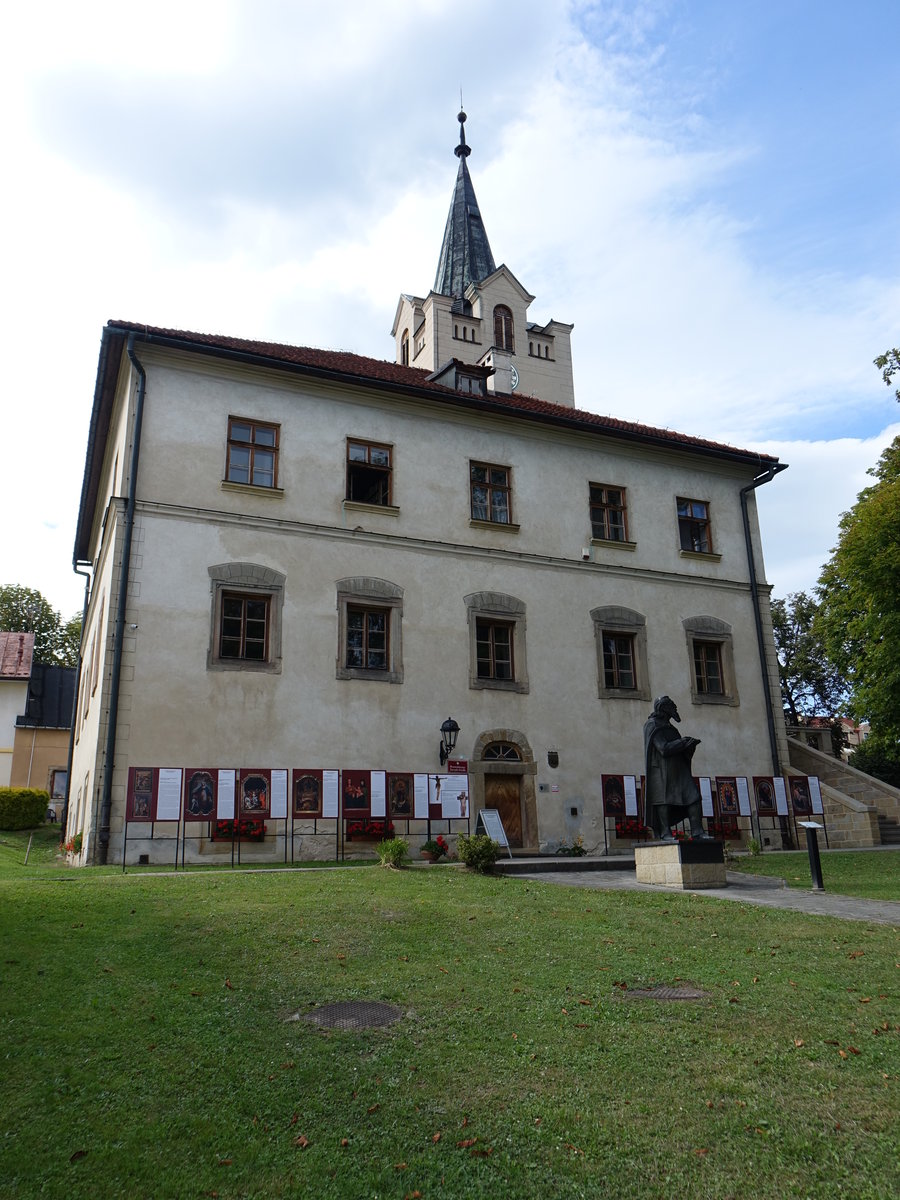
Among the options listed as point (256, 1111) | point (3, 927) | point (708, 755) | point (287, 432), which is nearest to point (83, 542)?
point (287, 432)

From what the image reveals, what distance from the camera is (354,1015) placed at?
6.48m

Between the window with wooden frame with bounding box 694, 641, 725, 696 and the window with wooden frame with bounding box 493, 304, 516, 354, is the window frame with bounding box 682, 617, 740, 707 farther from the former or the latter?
the window with wooden frame with bounding box 493, 304, 516, 354

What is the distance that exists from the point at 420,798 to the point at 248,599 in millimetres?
5675

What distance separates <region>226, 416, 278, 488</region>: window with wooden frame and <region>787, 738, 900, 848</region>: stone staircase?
15914 millimetres

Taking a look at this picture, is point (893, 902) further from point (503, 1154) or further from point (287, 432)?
point (287, 432)

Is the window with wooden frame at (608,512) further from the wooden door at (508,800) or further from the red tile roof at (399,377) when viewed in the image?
the wooden door at (508,800)

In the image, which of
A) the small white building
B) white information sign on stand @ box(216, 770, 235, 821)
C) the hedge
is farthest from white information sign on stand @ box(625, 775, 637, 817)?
the hedge

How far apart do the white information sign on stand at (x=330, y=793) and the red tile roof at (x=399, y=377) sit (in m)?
9.23

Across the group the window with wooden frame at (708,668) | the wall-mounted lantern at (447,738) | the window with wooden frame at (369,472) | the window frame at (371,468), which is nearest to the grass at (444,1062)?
the wall-mounted lantern at (447,738)

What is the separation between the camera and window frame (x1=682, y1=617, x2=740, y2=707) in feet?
81.1

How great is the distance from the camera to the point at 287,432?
21.3m

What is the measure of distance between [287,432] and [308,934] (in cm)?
1444

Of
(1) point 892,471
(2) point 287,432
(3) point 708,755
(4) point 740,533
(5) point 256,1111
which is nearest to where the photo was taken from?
(5) point 256,1111

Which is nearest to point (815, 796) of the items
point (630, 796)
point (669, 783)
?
point (630, 796)
